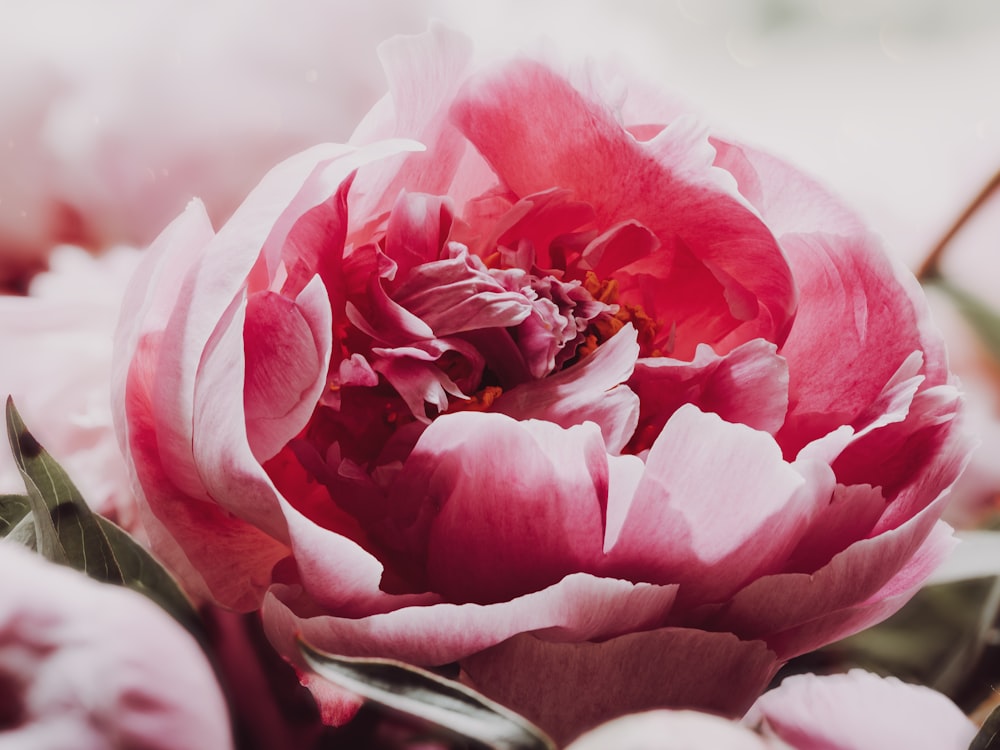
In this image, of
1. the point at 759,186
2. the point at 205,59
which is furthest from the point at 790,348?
the point at 205,59

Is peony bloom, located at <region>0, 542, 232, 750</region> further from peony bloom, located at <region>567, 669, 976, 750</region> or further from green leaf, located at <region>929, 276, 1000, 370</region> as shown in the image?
green leaf, located at <region>929, 276, 1000, 370</region>

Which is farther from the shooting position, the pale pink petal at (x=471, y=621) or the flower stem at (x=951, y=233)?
the flower stem at (x=951, y=233)

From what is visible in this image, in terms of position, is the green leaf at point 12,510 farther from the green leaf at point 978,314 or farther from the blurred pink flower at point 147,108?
the green leaf at point 978,314

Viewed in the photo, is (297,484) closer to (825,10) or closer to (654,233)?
(654,233)

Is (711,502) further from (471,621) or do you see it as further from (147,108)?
(147,108)

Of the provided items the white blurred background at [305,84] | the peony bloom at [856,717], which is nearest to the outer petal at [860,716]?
the peony bloom at [856,717]

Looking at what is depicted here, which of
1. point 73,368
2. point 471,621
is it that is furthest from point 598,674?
point 73,368
